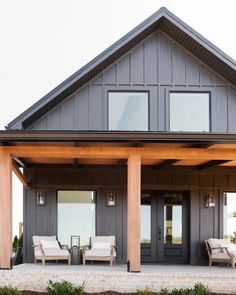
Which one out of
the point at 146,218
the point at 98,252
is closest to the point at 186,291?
the point at 98,252

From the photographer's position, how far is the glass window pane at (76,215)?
15672 millimetres

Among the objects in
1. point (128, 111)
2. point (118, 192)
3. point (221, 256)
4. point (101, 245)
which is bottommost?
point (221, 256)

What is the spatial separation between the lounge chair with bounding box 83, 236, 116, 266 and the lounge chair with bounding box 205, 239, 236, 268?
7.94 feet

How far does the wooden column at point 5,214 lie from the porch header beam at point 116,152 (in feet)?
1.42

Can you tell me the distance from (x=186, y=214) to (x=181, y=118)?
2.73 metres

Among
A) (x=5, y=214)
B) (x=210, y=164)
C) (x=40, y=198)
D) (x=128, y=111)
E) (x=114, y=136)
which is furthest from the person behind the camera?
(x=40, y=198)

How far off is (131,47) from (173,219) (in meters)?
4.79

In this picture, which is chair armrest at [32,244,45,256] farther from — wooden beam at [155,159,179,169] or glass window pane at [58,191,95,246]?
wooden beam at [155,159,179,169]

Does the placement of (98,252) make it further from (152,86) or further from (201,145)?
(152,86)

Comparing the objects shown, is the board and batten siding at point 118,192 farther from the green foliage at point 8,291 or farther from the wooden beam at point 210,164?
the green foliage at point 8,291

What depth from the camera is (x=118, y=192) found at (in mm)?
15688

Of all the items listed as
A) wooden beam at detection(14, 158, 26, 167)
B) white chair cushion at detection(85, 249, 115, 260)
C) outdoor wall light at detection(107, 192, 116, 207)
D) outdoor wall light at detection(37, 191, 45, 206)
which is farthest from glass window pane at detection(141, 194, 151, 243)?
wooden beam at detection(14, 158, 26, 167)

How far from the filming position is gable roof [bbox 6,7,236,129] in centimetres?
1454

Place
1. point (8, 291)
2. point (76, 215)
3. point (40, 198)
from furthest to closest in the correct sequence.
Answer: point (76, 215), point (40, 198), point (8, 291)
